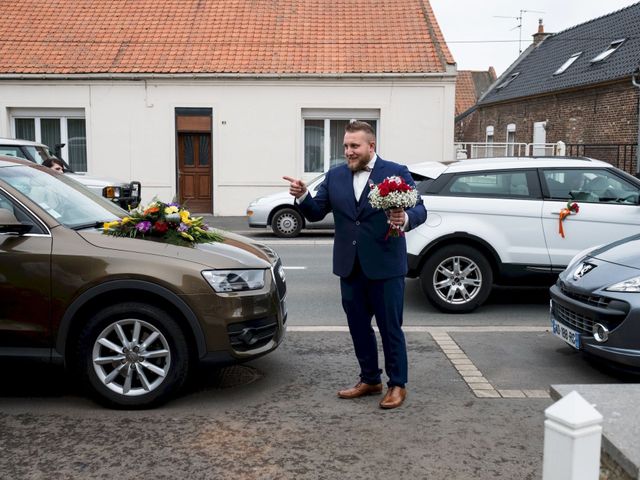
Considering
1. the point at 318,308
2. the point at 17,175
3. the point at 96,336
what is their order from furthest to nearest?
the point at 318,308 → the point at 17,175 → the point at 96,336

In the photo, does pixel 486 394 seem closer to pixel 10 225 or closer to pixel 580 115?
pixel 10 225

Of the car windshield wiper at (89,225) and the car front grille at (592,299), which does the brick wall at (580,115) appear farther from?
the car windshield wiper at (89,225)

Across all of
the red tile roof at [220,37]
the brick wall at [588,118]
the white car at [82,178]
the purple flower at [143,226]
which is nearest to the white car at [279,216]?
the white car at [82,178]

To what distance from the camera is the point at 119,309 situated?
475 centimetres

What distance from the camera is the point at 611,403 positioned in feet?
10.6

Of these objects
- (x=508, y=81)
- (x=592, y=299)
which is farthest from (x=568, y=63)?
(x=592, y=299)

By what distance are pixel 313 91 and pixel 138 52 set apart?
546cm

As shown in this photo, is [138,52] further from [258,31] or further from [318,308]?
[318,308]

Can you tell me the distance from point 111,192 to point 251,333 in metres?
8.77

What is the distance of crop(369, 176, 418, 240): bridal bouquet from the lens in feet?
14.8

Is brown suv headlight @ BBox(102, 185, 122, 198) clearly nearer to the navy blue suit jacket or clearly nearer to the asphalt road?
the asphalt road

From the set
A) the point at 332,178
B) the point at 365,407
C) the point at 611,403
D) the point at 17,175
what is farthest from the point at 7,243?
the point at 611,403

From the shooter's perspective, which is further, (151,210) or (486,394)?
(486,394)

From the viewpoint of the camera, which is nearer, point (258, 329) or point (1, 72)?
point (258, 329)
